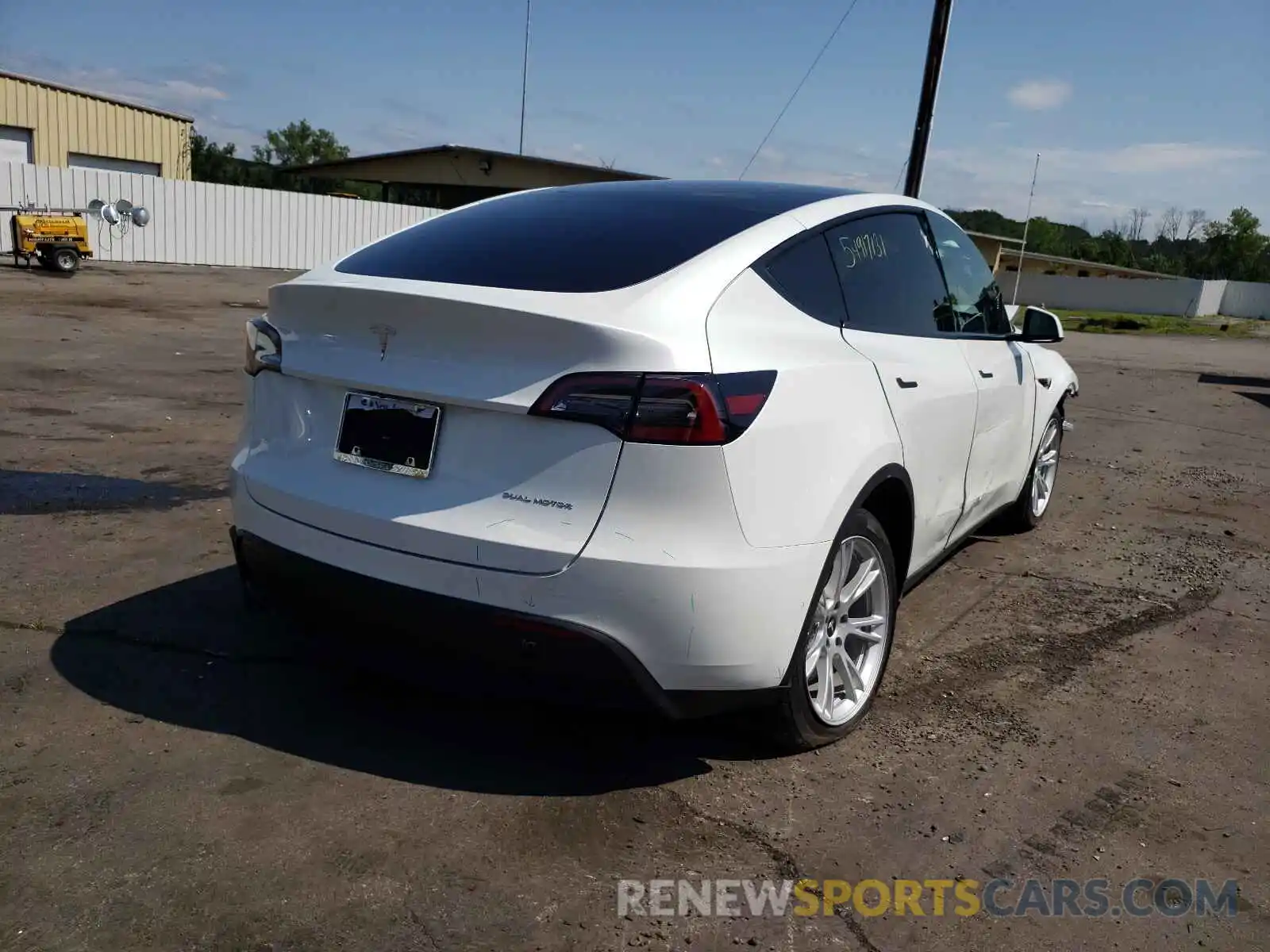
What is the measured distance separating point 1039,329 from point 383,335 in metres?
3.30

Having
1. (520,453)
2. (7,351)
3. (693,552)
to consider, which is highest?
(520,453)

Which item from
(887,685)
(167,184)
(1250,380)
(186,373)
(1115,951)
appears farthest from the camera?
(167,184)

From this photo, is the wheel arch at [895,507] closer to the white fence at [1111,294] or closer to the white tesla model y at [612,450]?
the white tesla model y at [612,450]

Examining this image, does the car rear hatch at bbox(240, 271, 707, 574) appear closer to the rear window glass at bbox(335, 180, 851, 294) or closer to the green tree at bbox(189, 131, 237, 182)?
the rear window glass at bbox(335, 180, 851, 294)

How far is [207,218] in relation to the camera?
3166cm

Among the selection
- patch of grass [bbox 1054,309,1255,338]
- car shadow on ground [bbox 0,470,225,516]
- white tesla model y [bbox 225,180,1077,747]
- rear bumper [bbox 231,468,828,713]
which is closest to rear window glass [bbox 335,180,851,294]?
white tesla model y [bbox 225,180,1077,747]

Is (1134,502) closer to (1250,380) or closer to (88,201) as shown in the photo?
(1250,380)

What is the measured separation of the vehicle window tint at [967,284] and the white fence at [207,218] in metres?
22.2

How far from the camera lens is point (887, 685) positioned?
4047mm

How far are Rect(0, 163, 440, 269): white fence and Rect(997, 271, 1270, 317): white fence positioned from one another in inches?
1288

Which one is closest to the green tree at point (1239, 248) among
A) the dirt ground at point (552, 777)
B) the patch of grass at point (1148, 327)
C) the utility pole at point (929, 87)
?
the patch of grass at point (1148, 327)

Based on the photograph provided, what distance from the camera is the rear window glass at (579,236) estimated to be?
319cm

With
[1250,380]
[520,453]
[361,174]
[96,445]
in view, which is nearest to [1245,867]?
[520,453]

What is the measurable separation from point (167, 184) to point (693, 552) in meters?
31.4
